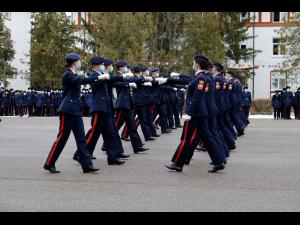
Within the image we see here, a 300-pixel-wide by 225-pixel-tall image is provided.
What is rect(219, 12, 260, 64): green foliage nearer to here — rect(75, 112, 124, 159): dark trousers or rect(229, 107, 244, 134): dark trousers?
rect(229, 107, 244, 134): dark trousers

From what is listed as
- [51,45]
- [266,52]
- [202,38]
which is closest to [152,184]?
[51,45]

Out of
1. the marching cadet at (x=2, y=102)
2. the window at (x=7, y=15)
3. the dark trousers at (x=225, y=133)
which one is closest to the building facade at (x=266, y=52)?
the window at (x=7, y=15)

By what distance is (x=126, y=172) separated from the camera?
11.5 metres

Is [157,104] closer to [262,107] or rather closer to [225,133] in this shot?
[225,133]

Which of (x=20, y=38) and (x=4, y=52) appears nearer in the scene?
(x=4, y=52)

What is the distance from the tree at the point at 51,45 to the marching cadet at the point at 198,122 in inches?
1421

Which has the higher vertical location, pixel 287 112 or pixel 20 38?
pixel 20 38

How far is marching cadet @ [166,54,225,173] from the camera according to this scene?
1138 centimetres

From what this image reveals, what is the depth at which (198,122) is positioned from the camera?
11516 mm

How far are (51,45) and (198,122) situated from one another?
36191 millimetres

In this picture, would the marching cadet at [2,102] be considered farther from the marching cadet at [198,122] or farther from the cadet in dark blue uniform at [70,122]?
the marching cadet at [198,122]

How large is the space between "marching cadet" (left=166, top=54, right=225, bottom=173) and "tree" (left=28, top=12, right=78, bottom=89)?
1421 inches
